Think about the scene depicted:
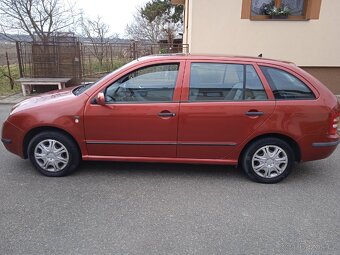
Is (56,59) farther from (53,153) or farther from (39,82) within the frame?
(53,153)

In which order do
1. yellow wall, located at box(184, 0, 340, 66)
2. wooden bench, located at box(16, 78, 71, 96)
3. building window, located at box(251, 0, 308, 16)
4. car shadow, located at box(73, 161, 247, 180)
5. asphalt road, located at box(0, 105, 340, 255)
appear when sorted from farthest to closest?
wooden bench, located at box(16, 78, 71, 96) < building window, located at box(251, 0, 308, 16) < yellow wall, located at box(184, 0, 340, 66) < car shadow, located at box(73, 161, 247, 180) < asphalt road, located at box(0, 105, 340, 255)

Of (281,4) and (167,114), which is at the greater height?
(281,4)

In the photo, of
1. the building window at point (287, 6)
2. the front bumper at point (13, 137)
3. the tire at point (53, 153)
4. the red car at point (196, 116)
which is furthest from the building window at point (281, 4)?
the front bumper at point (13, 137)

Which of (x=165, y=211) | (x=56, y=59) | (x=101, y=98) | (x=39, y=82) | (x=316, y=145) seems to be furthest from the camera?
(x=56, y=59)

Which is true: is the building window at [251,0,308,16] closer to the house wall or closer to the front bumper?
the house wall

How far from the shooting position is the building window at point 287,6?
822 cm

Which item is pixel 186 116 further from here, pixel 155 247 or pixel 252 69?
pixel 155 247

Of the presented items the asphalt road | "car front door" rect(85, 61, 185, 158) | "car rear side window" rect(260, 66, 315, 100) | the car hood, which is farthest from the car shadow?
"car rear side window" rect(260, 66, 315, 100)

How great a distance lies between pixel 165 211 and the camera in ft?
9.78

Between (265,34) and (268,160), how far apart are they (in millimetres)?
6124

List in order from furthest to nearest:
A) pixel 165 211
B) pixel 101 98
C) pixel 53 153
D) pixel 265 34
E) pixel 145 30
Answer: pixel 145 30, pixel 265 34, pixel 53 153, pixel 101 98, pixel 165 211

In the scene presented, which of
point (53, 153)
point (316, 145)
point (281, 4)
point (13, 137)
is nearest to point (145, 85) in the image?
point (53, 153)

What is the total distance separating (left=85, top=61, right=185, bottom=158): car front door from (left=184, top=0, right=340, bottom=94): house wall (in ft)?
16.7

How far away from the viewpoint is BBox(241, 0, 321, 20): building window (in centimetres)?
822
